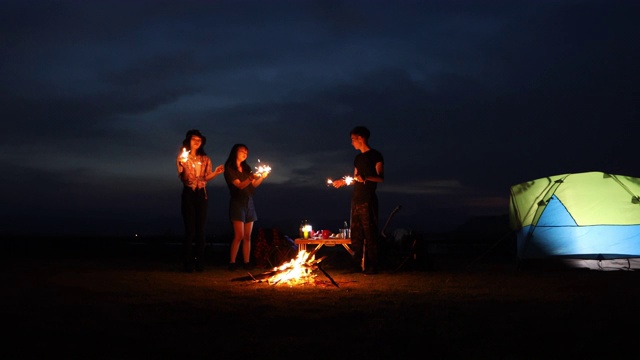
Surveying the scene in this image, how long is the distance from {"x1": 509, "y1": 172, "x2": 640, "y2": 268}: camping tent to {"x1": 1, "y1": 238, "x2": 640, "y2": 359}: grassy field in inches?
77.6

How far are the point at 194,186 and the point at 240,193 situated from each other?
28.5 inches

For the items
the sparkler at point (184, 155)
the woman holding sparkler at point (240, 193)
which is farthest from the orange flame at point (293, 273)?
the sparkler at point (184, 155)

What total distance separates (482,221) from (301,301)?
51397 millimetres

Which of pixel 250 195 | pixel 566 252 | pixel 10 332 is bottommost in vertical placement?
pixel 10 332

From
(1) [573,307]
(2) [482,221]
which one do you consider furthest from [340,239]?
(2) [482,221]

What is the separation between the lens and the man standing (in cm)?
950

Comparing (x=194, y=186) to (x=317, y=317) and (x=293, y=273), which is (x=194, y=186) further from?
(x=317, y=317)

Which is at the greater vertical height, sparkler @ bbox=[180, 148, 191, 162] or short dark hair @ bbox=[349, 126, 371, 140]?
short dark hair @ bbox=[349, 126, 371, 140]

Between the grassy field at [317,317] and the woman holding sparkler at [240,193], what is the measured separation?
126 cm

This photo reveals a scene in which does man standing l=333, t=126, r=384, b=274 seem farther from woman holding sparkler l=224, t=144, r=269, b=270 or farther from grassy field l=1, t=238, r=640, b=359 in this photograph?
woman holding sparkler l=224, t=144, r=269, b=270

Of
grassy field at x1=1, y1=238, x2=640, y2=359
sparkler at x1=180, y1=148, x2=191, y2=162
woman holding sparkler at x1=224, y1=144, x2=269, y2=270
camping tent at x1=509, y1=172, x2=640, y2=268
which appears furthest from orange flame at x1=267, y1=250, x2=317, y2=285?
camping tent at x1=509, y1=172, x2=640, y2=268

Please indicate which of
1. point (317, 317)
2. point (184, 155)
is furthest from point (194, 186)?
point (317, 317)

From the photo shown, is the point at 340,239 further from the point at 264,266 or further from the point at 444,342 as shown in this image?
the point at 444,342

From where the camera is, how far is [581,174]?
36.2 feet
